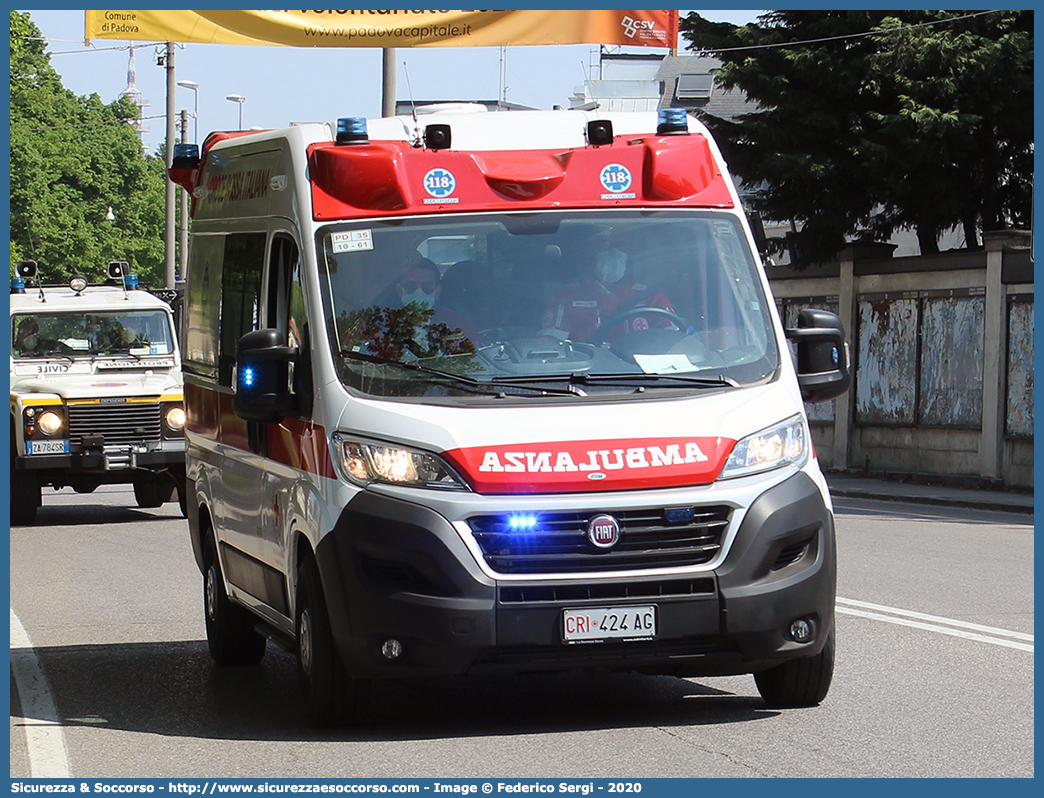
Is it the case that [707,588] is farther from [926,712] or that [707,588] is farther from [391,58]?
[391,58]

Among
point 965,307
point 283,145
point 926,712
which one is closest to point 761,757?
point 926,712

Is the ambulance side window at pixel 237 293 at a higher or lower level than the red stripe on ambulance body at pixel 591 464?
higher

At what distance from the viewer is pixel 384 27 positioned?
1614cm

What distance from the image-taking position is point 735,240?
7.84 meters

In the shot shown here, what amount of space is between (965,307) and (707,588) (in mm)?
19690

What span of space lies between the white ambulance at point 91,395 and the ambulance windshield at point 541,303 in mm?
11523

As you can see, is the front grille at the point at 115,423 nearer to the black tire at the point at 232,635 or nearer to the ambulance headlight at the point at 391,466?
the black tire at the point at 232,635

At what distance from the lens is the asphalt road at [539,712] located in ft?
21.3

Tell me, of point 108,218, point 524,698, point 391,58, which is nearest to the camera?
point 524,698

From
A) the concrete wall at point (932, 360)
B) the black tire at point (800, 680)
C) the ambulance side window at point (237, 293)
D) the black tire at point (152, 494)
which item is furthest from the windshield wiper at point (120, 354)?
the black tire at point (800, 680)

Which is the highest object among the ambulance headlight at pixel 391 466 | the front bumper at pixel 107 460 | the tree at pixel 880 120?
the tree at pixel 880 120

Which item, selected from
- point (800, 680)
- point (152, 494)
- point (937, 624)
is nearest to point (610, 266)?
point (800, 680)

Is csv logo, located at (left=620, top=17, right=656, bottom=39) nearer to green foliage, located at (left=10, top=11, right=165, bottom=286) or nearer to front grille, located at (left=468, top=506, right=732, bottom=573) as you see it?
front grille, located at (left=468, top=506, right=732, bottom=573)

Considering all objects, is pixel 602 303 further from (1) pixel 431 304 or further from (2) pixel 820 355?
(2) pixel 820 355
